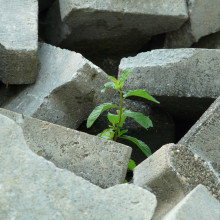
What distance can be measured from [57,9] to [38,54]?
0.58m

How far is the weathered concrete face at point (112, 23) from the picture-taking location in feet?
9.62

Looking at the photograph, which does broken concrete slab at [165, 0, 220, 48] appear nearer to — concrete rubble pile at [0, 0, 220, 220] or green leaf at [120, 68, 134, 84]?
concrete rubble pile at [0, 0, 220, 220]

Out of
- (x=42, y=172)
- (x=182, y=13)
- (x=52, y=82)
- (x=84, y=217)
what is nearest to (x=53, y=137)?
(x=42, y=172)

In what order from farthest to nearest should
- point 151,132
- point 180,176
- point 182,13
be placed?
1. point 182,13
2. point 151,132
3. point 180,176

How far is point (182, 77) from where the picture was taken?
257 cm

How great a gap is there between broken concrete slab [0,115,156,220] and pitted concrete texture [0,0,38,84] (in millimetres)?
905

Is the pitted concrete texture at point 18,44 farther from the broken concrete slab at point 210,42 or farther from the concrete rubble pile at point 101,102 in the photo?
the broken concrete slab at point 210,42

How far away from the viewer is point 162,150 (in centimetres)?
192

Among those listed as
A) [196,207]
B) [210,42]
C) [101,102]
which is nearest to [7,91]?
[101,102]

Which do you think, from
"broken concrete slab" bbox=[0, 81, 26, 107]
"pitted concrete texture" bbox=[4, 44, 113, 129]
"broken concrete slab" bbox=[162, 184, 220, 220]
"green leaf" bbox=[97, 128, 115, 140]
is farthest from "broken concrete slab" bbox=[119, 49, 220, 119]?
"broken concrete slab" bbox=[162, 184, 220, 220]

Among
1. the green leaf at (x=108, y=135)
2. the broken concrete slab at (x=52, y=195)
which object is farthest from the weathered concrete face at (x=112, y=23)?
the broken concrete slab at (x=52, y=195)

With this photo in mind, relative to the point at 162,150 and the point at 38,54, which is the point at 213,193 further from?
the point at 38,54

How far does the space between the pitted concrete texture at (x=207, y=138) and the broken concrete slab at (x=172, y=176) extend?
0.79 feet

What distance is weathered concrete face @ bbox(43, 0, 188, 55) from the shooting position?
2932mm
